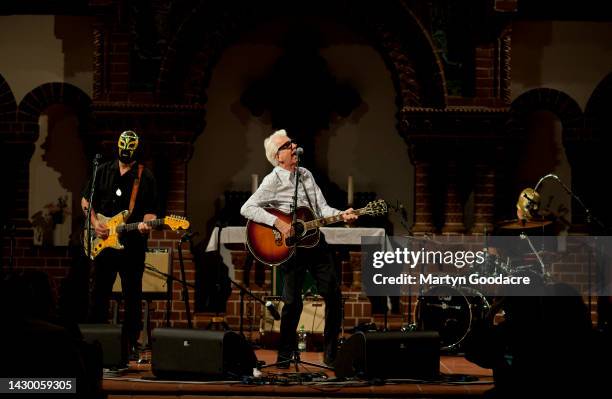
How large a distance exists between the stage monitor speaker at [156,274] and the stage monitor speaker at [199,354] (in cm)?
221

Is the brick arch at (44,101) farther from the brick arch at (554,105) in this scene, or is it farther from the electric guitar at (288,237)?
the brick arch at (554,105)

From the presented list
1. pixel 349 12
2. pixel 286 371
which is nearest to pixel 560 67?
pixel 349 12

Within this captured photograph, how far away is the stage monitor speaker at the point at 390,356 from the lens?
6.21 m

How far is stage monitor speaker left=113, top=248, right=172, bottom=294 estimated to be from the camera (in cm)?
858

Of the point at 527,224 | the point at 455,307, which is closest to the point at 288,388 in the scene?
the point at 455,307

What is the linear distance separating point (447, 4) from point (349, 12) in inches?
45.1

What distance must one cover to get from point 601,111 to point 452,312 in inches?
156

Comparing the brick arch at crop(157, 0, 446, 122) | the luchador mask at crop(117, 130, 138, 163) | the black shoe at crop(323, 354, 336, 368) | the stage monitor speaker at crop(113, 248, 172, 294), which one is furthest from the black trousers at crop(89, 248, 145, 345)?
the brick arch at crop(157, 0, 446, 122)

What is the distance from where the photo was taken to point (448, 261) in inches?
394

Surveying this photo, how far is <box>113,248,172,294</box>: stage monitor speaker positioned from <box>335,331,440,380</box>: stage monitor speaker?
2707 mm

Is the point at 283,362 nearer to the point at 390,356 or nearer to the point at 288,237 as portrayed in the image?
the point at 288,237

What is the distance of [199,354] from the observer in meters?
6.25

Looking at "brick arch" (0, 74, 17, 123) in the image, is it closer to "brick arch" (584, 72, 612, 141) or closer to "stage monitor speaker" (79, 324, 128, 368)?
"stage monitor speaker" (79, 324, 128, 368)

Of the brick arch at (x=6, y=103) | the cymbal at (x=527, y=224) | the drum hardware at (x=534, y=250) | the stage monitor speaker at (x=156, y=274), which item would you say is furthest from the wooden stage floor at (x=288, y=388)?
the brick arch at (x=6, y=103)
